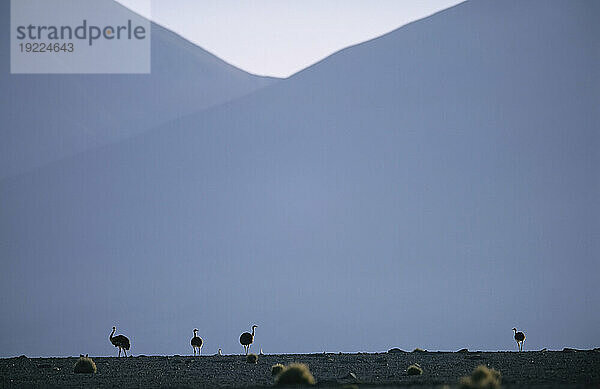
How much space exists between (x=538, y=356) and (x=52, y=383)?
27934mm

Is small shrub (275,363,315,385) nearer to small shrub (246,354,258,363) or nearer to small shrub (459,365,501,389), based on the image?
small shrub (459,365,501,389)

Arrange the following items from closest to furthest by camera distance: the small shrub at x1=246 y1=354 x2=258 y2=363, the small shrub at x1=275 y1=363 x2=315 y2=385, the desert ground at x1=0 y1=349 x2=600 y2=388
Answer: the small shrub at x1=275 y1=363 x2=315 y2=385 < the desert ground at x1=0 y1=349 x2=600 y2=388 < the small shrub at x1=246 y1=354 x2=258 y2=363

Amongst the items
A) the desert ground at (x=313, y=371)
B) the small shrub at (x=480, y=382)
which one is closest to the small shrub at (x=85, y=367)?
the desert ground at (x=313, y=371)

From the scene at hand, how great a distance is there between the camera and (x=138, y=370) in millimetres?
38969

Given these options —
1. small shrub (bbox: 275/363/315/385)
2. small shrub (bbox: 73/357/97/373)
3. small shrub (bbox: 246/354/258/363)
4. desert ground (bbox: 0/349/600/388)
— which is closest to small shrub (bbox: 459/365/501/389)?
desert ground (bbox: 0/349/600/388)

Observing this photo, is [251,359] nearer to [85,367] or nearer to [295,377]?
[85,367]

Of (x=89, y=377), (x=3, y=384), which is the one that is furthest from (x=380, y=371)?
(x=3, y=384)

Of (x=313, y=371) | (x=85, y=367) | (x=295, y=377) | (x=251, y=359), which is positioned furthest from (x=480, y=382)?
(x=251, y=359)

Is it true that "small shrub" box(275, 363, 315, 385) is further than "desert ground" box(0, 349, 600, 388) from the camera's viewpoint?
No

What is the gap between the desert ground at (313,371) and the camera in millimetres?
30859

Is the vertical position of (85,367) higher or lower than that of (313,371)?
higher

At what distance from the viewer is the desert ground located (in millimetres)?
30859

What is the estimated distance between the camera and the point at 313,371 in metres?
37.3

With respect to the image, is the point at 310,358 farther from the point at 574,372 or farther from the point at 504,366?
the point at 574,372
